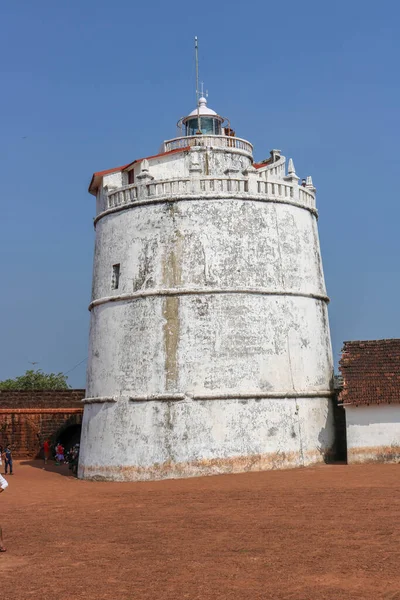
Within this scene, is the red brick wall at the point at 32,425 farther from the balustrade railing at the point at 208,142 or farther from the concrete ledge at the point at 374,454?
the concrete ledge at the point at 374,454

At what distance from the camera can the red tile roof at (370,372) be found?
1873 cm

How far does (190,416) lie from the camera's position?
18.3 metres

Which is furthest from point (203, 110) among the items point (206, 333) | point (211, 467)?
point (211, 467)

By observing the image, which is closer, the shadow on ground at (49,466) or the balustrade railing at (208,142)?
the balustrade railing at (208,142)

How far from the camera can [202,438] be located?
18.2m

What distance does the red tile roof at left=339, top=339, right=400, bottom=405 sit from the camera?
61.5 ft

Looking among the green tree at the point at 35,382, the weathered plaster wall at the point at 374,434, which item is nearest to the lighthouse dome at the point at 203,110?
the weathered plaster wall at the point at 374,434

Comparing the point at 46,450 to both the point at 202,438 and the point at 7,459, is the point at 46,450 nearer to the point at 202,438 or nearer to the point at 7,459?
Answer: the point at 7,459

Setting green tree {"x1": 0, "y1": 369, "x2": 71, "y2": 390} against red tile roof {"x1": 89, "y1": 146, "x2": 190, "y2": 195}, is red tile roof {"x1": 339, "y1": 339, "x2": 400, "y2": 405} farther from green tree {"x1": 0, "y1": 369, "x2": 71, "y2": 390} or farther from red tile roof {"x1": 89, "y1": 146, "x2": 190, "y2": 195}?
green tree {"x1": 0, "y1": 369, "x2": 71, "y2": 390}

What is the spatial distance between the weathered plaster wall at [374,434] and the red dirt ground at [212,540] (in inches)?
54.1

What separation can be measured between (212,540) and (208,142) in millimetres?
13563

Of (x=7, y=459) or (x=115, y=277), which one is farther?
(x=7, y=459)

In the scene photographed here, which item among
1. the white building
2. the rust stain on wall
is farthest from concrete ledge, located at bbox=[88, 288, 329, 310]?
the white building

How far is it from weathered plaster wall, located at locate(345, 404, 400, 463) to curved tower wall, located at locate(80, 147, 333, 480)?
109cm
